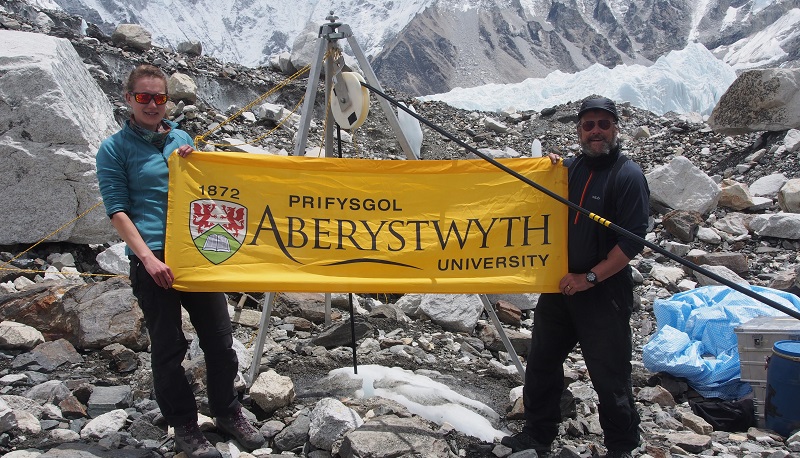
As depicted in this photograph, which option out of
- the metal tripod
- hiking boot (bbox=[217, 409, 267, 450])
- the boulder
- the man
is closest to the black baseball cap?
the man

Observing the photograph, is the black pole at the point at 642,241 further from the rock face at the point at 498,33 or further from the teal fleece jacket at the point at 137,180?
the rock face at the point at 498,33

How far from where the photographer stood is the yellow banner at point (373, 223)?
3.30 meters

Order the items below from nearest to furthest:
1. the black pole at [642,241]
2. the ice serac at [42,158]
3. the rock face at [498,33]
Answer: the black pole at [642,241]
the ice serac at [42,158]
the rock face at [498,33]

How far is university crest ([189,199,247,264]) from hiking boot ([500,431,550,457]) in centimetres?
172

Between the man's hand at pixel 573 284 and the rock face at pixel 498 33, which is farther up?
the rock face at pixel 498 33

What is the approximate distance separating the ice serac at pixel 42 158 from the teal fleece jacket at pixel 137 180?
133 inches

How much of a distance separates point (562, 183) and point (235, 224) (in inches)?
69.1

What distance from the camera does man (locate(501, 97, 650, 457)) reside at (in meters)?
3.00

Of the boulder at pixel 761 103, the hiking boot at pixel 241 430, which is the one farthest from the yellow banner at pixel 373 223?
the boulder at pixel 761 103

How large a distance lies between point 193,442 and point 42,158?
4103 millimetres

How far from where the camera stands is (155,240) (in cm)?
303

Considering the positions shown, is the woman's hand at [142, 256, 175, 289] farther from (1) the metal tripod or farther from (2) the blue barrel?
(2) the blue barrel

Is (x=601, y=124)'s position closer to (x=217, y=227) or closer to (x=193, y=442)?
(x=217, y=227)

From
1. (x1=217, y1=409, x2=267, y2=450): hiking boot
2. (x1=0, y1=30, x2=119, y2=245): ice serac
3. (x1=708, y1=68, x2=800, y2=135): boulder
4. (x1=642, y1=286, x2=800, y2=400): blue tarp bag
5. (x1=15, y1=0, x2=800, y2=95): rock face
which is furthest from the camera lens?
(x1=15, y1=0, x2=800, y2=95): rock face
